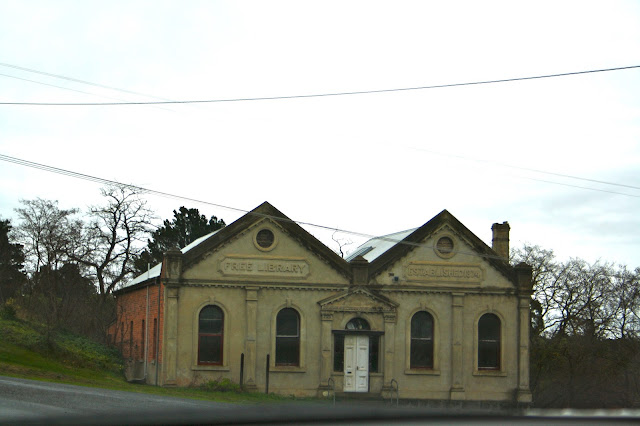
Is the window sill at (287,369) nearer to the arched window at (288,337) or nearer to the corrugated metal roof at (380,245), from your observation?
the arched window at (288,337)

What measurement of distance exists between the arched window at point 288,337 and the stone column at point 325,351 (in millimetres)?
889

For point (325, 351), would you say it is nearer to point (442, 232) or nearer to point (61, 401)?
point (442, 232)

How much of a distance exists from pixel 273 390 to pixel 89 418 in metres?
27.3

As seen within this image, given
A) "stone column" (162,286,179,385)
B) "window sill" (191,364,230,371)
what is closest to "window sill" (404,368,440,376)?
"window sill" (191,364,230,371)

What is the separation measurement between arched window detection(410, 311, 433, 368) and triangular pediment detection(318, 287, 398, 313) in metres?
1.17

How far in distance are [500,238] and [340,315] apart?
8182 mm

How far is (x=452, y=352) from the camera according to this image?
30.8m

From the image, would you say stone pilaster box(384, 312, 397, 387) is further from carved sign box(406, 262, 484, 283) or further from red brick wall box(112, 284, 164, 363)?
red brick wall box(112, 284, 164, 363)

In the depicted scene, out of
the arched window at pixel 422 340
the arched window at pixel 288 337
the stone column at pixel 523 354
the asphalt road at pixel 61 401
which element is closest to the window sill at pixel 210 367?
the arched window at pixel 288 337

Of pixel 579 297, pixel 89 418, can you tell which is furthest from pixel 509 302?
pixel 89 418

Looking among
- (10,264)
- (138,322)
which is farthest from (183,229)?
(138,322)

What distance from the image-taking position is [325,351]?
1174 inches

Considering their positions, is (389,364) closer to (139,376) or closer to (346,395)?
(346,395)

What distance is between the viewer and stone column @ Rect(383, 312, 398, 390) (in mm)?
30125
